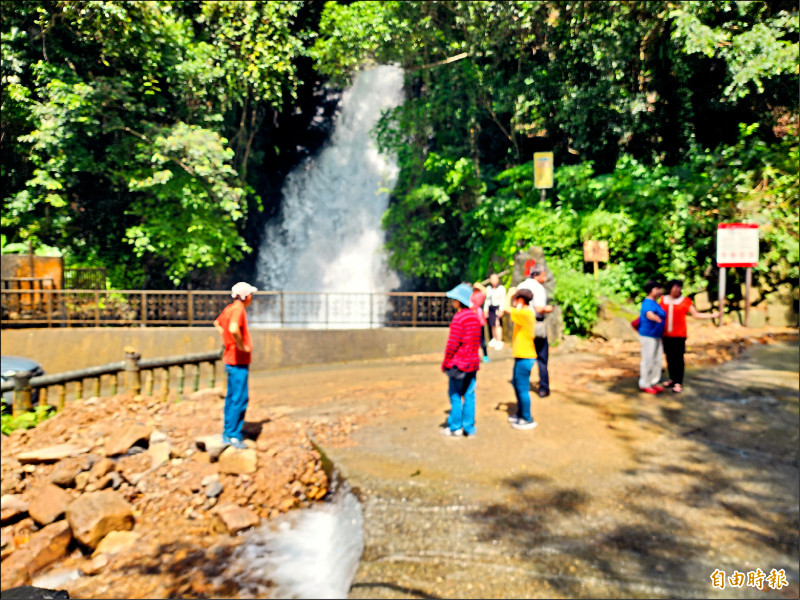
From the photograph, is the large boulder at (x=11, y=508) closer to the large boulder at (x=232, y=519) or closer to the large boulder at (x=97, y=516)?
the large boulder at (x=97, y=516)

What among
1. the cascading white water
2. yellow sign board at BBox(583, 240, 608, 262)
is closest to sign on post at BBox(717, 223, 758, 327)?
yellow sign board at BBox(583, 240, 608, 262)

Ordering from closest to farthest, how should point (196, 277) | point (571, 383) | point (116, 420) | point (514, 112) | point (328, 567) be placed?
point (328, 567) < point (116, 420) < point (571, 383) < point (514, 112) < point (196, 277)

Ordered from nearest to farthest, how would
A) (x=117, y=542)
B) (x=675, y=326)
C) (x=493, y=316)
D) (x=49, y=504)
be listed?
1. (x=117, y=542)
2. (x=49, y=504)
3. (x=675, y=326)
4. (x=493, y=316)

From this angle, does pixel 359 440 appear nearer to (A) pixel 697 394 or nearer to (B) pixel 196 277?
(A) pixel 697 394

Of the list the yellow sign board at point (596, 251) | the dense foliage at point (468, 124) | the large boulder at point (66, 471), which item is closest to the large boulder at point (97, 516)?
the large boulder at point (66, 471)

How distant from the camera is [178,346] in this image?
14500 mm

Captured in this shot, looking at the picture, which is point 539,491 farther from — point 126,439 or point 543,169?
point 543,169

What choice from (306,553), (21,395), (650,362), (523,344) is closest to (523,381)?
(523,344)

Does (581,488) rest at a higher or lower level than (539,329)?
lower

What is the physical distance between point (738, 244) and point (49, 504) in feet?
46.0

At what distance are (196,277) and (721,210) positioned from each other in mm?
19718

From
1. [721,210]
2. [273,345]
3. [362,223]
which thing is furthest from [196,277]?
[721,210]

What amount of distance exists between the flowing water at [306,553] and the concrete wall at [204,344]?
9.32 meters

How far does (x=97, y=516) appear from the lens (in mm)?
5086
